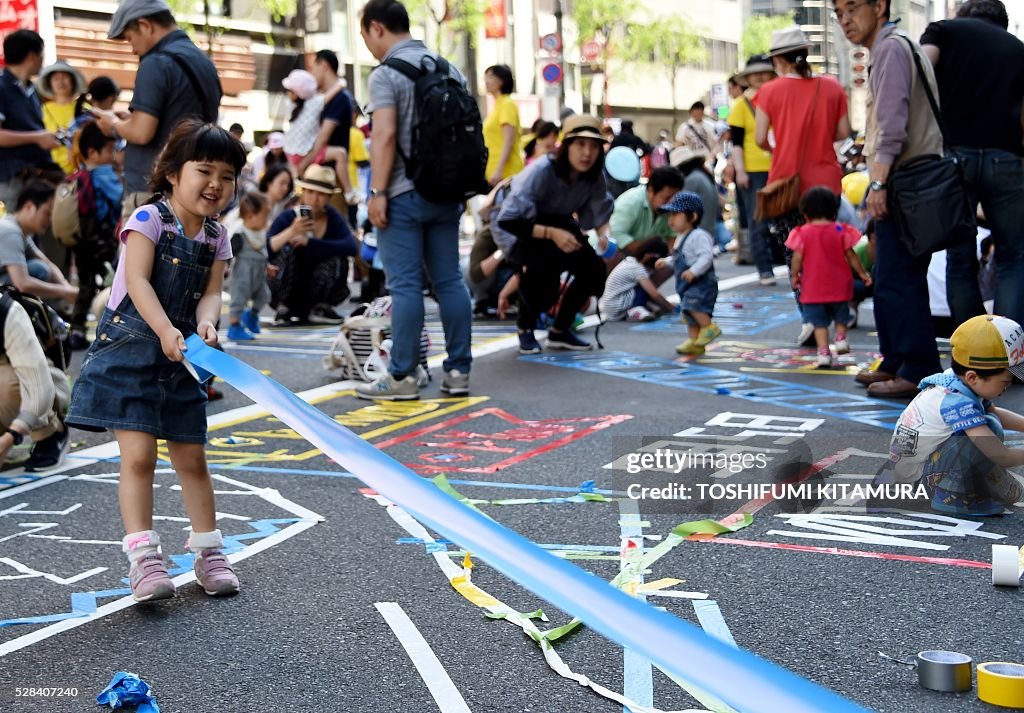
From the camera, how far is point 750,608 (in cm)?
397

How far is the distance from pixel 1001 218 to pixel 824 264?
1.74 m

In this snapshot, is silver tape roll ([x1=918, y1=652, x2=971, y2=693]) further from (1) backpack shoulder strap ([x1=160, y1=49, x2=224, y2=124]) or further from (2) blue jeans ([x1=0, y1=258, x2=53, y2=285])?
(2) blue jeans ([x1=0, y1=258, x2=53, y2=285])

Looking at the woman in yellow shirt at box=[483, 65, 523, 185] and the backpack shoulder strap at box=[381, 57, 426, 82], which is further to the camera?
the woman in yellow shirt at box=[483, 65, 523, 185]

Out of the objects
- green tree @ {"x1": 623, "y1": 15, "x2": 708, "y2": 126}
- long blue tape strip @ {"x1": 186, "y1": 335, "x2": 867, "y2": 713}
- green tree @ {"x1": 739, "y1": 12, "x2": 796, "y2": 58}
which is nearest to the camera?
long blue tape strip @ {"x1": 186, "y1": 335, "x2": 867, "y2": 713}

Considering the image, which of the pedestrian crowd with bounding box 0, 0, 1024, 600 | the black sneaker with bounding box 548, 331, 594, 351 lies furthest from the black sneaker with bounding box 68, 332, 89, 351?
the black sneaker with bounding box 548, 331, 594, 351

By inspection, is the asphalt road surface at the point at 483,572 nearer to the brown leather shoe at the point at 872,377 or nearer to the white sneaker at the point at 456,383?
the brown leather shoe at the point at 872,377

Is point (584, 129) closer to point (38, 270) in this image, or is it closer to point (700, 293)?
point (700, 293)

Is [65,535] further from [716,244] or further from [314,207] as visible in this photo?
[716,244]

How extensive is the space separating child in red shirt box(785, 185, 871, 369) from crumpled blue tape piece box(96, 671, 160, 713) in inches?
240

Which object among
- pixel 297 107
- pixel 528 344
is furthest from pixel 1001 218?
pixel 297 107

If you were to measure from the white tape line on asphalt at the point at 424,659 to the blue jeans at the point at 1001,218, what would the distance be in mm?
4321

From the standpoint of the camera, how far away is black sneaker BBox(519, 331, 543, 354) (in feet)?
31.7

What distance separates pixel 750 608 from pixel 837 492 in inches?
55.3

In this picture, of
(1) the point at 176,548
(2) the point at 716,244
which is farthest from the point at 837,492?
(2) the point at 716,244
